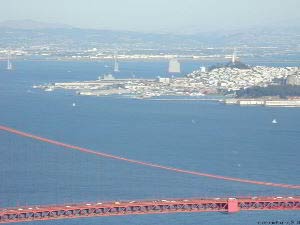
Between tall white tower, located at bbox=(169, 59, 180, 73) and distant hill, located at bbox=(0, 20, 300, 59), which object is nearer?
tall white tower, located at bbox=(169, 59, 180, 73)

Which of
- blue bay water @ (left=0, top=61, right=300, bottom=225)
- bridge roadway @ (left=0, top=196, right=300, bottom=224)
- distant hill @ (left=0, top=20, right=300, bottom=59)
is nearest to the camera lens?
bridge roadway @ (left=0, top=196, right=300, bottom=224)

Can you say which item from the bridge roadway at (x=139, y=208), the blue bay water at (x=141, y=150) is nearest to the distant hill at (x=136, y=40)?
the blue bay water at (x=141, y=150)

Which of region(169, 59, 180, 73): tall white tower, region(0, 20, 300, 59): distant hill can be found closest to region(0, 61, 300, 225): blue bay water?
region(169, 59, 180, 73): tall white tower

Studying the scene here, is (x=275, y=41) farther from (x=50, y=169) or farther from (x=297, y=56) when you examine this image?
(x=50, y=169)

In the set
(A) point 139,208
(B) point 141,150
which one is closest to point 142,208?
(A) point 139,208

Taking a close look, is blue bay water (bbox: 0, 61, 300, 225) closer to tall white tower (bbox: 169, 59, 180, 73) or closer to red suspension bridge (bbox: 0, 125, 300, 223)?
red suspension bridge (bbox: 0, 125, 300, 223)

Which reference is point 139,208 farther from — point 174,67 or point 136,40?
point 136,40

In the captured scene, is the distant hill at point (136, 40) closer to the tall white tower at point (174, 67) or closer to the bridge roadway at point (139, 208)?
the tall white tower at point (174, 67)
